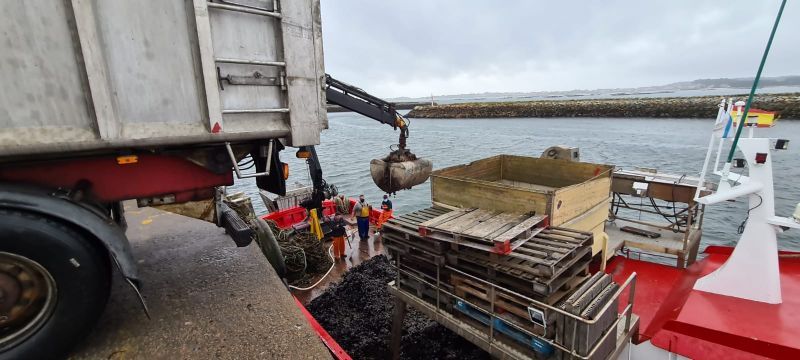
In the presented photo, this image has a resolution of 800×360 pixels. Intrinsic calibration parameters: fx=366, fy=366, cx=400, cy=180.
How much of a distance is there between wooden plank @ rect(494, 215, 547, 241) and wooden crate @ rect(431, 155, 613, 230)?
234 mm

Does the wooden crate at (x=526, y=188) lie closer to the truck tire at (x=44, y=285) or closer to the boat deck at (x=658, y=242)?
the boat deck at (x=658, y=242)

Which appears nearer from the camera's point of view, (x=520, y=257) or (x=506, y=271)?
(x=520, y=257)

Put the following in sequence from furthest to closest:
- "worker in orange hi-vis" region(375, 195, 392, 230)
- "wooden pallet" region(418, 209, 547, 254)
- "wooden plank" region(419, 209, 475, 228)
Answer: "worker in orange hi-vis" region(375, 195, 392, 230) < "wooden plank" region(419, 209, 475, 228) < "wooden pallet" region(418, 209, 547, 254)

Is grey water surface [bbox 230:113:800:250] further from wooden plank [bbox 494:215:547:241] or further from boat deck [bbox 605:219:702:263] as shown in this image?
wooden plank [bbox 494:215:547:241]

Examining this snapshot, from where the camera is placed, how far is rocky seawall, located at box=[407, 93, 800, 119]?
5508cm

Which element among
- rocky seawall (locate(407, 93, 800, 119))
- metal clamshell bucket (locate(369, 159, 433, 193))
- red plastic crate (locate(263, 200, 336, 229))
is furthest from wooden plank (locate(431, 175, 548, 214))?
rocky seawall (locate(407, 93, 800, 119))

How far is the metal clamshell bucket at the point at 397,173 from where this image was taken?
7.18 meters

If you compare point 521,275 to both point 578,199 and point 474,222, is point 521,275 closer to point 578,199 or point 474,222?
point 474,222

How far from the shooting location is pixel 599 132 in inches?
1893

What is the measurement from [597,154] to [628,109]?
44.1 meters

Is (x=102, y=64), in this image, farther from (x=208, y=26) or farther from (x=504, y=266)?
(x=504, y=266)

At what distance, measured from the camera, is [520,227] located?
493 centimetres

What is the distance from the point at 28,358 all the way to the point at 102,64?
2.49 m

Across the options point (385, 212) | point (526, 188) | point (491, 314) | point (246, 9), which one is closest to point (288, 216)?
point (385, 212)
